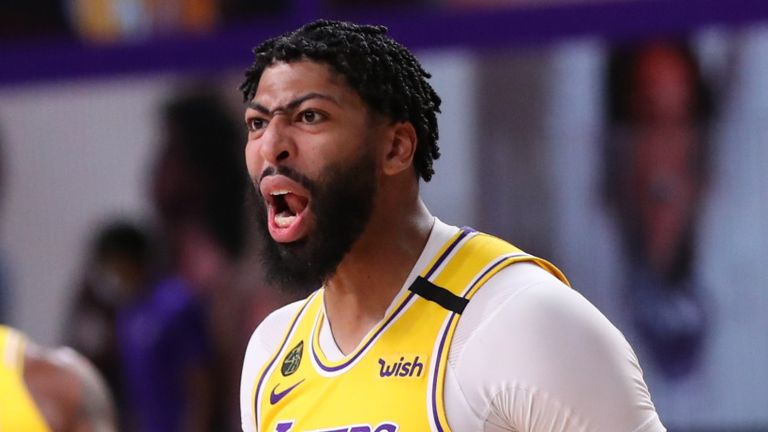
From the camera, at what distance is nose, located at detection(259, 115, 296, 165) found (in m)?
2.57

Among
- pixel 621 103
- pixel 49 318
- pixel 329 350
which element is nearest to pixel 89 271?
pixel 49 318

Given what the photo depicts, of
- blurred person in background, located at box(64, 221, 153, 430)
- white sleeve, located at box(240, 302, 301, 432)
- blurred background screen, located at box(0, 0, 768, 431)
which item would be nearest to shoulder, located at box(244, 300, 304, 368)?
white sleeve, located at box(240, 302, 301, 432)

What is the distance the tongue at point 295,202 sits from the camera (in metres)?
2.60

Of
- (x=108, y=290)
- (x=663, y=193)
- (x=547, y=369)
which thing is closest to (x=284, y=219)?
(x=547, y=369)

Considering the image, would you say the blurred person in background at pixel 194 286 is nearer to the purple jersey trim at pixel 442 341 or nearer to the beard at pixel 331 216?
the beard at pixel 331 216

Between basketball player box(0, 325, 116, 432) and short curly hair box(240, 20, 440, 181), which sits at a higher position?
short curly hair box(240, 20, 440, 181)

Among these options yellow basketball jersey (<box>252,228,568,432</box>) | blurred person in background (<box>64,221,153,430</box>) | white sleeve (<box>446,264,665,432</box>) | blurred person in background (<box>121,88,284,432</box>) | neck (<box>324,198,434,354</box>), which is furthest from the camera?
blurred person in background (<box>64,221,153,430</box>)

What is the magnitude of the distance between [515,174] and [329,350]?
398 centimetres

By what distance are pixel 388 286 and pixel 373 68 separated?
1.41 ft

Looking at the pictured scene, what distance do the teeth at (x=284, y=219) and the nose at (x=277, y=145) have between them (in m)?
0.11

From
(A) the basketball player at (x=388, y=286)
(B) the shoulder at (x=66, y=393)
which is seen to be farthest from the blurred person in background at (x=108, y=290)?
(A) the basketball player at (x=388, y=286)

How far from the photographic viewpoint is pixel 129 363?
7.32 m

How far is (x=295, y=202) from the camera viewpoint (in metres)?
2.61

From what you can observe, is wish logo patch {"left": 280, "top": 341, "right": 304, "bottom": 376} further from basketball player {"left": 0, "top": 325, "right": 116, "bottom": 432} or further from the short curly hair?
basketball player {"left": 0, "top": 325, "right": 116, "bottom": 432}
